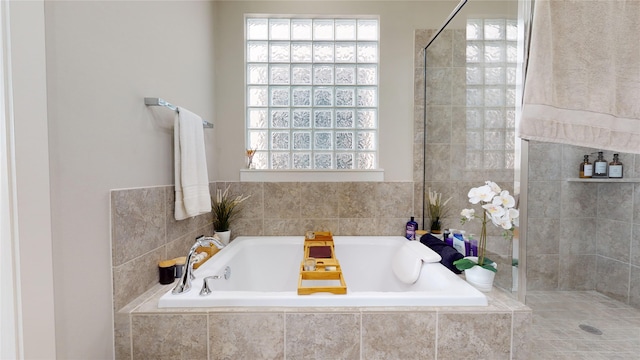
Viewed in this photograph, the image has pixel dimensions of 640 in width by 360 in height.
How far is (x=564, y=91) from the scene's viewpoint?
88 cm

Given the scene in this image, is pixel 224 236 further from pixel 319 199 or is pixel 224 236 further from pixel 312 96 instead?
pixel 312 96

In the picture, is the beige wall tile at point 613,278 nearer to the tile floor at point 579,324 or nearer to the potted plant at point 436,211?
the tile floor at point 579,324

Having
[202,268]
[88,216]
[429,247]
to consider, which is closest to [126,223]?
[88,216]

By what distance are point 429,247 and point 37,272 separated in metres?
1.84

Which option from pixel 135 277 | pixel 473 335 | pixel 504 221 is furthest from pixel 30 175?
pixel 504 221

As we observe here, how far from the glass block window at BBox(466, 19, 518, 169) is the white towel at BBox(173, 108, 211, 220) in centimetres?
165

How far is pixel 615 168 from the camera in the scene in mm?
1893

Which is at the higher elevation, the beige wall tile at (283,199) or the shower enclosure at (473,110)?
the shower enclosure at (473,110)

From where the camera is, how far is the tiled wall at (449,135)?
1.36m

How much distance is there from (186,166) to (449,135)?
173 cm

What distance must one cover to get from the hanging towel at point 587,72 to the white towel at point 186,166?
151 centimetres

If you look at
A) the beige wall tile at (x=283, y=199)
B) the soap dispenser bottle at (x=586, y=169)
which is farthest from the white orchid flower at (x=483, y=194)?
the soap dispenser bottle at (x=586, y=169)

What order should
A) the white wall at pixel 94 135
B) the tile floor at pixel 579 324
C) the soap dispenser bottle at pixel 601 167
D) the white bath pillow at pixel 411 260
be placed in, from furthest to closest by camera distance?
the soap dispenser bottle at pixel 601 167, the white bath pillow at pixel 411 260, the tile floor at pixel 579 324, the white wall at pixel 94 135

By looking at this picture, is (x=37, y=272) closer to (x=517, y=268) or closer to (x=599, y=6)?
(x=517, y=268)
